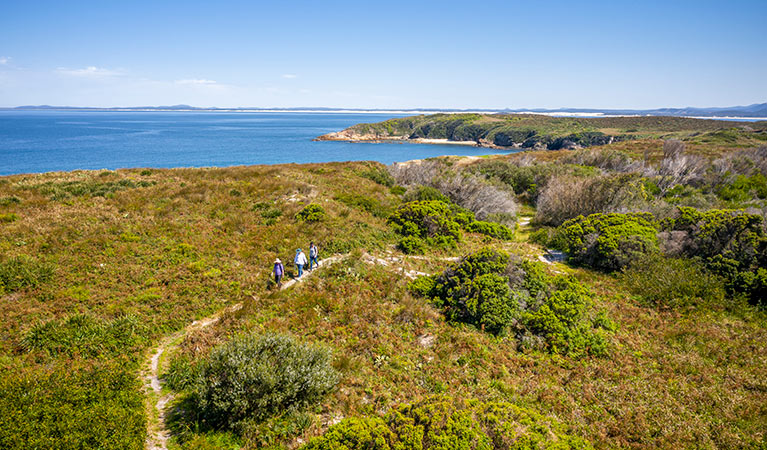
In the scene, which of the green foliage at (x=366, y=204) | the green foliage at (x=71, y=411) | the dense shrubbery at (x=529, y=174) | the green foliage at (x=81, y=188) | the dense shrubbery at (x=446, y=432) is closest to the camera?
the green foliage at (x=71, y=411)

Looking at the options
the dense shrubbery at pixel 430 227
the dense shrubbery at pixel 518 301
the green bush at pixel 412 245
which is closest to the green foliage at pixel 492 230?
the dense shrubbery at pixel 430 227

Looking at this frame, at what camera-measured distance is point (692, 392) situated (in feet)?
31.8

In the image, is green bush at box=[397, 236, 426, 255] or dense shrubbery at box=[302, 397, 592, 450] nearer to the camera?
dense shrubbery at box=[302, 397, 592, 450]

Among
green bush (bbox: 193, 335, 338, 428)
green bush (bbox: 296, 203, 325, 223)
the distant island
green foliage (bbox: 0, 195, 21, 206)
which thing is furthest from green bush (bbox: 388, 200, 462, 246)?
the distant island

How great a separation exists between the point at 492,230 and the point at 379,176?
1513 centimetres

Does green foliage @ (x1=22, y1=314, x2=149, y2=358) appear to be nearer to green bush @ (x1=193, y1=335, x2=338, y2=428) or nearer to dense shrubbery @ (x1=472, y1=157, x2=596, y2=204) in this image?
green bush @ (x1=193, y1=335, x2=338, y2=428)

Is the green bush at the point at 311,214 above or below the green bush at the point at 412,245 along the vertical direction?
above

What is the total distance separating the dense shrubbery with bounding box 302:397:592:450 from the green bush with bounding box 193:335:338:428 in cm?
172

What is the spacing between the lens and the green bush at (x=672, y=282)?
14836mm

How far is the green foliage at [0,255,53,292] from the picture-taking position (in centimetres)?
1236

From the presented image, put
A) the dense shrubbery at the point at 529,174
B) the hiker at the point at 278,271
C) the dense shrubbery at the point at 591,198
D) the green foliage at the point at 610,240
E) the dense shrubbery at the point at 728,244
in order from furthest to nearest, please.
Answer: the dense shrubbery at the point at 529,174
the dense shrubbery at the point at 591,198
the green foliage at the point at 610,240
the dense shrubbery at the point at 728,244
the hiker at the point at 278,271

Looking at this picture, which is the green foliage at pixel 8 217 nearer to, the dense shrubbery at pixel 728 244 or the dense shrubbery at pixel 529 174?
the dense shrubbery at pixel 728 244

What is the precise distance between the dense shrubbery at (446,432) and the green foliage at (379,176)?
2879 cm

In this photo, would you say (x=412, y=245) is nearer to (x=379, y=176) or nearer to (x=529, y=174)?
(x=379, y=176)
